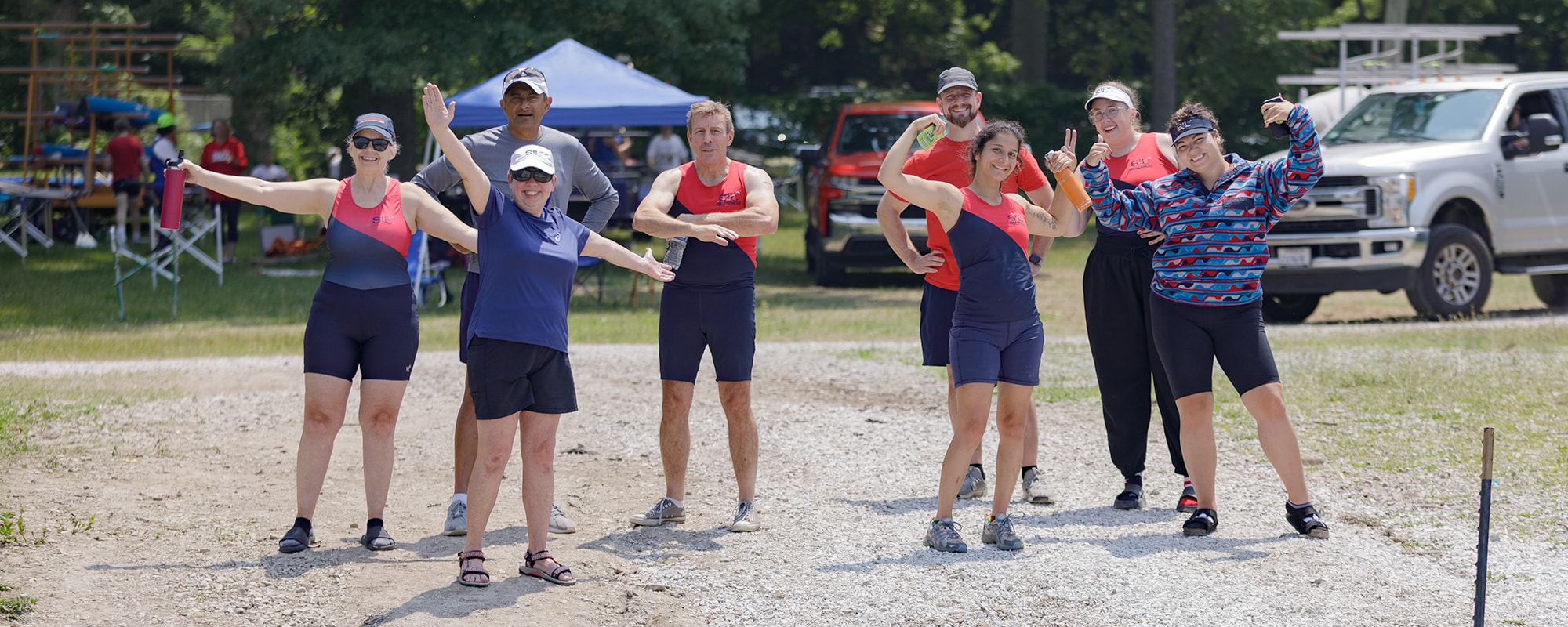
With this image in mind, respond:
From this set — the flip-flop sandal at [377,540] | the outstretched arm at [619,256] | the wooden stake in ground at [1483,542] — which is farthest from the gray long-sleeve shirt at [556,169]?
the wooden stake in ground at [1483,542]

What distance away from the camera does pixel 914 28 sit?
35812mm

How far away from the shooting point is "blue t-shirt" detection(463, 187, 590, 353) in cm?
537

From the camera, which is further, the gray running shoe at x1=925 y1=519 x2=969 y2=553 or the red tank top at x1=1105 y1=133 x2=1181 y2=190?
the red tank top at x1=1105 y1=133 x2=1181 y2=190

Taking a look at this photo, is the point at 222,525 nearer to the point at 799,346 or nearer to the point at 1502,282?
the point at 799,346

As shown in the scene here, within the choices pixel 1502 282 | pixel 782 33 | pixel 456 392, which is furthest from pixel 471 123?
pixel 782 33

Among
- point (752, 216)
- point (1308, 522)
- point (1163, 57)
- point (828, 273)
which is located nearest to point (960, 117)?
point (752, 216)

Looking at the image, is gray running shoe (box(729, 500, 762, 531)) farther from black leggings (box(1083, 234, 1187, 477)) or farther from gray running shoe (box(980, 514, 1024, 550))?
black leggings (box(1083, 234, 1187, 477))

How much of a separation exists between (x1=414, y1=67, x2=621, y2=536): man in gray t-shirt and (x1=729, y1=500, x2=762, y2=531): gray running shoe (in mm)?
684

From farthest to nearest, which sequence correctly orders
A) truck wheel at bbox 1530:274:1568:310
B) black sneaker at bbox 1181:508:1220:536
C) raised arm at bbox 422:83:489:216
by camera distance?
truck wheel at bbox 1530:274:1568:310, black sneaker at bbox 1181:508:1220:536, raised arm at bbox 422:83:489:216

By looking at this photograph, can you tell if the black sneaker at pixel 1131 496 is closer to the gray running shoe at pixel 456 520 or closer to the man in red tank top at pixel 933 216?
the man in red tank top at pixel 933 216

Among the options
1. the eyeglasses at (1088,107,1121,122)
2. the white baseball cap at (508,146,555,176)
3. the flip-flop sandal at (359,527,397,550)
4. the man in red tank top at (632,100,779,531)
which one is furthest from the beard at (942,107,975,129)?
the flip-flop sandal at (359,527,397,550)

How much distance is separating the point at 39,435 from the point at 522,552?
355 centimetres

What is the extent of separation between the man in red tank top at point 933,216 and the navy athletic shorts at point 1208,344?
70 centimetres

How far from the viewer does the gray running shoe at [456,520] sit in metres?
6.32
